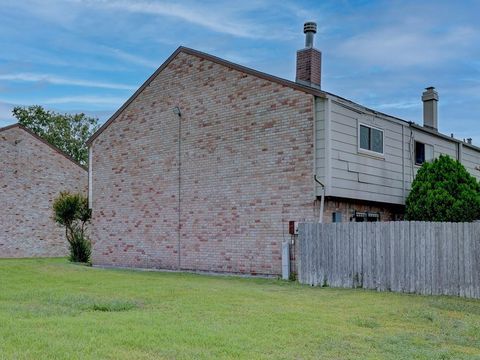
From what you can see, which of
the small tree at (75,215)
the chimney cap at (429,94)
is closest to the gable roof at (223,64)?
the small tree at (75,215)

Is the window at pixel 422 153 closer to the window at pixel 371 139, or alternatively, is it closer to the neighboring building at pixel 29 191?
the window at pixel 371 139

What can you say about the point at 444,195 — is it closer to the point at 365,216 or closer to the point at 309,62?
the point at 365,216

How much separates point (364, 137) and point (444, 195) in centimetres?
280

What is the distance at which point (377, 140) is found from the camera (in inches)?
680

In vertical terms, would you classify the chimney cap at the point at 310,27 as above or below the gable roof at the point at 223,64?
above

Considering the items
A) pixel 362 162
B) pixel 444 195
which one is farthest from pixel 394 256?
pixel 444 195

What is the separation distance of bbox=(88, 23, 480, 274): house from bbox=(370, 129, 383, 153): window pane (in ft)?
0.19

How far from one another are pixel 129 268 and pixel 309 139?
338 inches

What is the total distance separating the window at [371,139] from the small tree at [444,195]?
5.08 ft

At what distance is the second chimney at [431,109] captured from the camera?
22516mm

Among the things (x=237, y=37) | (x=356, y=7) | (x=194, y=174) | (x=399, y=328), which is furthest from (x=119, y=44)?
(x=399, y=328)

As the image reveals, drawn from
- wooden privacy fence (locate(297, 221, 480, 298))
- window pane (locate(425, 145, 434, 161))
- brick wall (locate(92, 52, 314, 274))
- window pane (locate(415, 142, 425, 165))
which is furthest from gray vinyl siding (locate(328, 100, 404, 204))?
window pane (locate(425, 145, 434, 161))

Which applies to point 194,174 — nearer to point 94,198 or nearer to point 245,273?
point 245,273

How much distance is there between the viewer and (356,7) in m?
13.4
